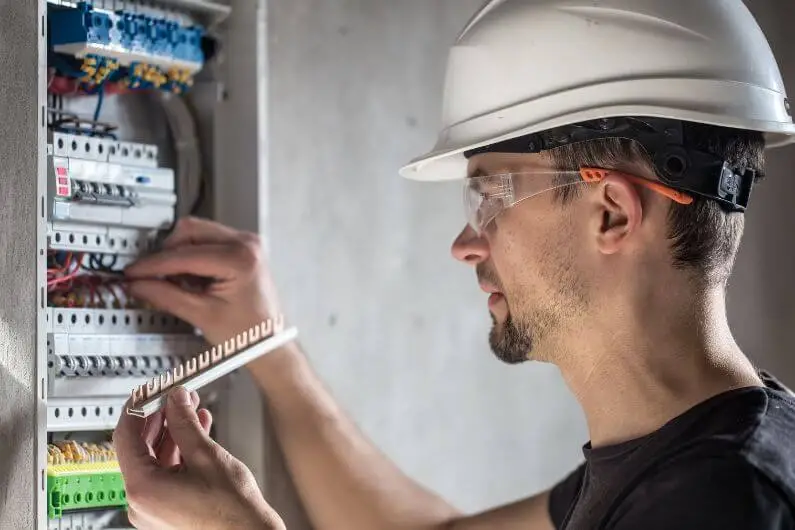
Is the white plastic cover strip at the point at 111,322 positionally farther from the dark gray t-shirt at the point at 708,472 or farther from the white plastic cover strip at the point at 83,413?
the dark gray t-shirt at the point at 708,472

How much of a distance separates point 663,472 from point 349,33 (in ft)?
4.48

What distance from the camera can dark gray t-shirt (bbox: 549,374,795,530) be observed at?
1.33 meters

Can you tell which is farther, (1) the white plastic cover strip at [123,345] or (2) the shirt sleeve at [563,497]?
(2) the shirt sleeve at [563,497]

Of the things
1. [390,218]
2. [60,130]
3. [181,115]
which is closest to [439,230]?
[390,218]

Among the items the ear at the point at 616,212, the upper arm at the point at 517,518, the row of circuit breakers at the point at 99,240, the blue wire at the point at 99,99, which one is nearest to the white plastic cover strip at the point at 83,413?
the row of circuit breakers at the point at 99,240

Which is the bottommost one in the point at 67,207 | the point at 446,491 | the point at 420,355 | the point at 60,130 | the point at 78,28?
the point at 446,491

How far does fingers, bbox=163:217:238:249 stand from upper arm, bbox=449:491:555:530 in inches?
27.3

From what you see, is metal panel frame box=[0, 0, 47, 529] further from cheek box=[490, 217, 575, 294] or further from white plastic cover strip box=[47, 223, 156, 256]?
cheek box=[490, 217, 575, 294]

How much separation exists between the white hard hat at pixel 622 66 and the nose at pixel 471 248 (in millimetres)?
163

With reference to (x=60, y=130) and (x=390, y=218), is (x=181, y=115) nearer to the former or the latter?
(x=60, y=130)

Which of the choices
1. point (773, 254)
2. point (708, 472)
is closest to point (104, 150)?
point (708, 472)

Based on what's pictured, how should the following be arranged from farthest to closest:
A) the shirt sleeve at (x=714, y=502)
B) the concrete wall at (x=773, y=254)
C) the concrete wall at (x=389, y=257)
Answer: the concrete wall at (x=773, y=254) < the concrete wall at (x=389, y=257) < the shirt sleeve at (x=714, y=502)

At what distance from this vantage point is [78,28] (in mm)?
1738

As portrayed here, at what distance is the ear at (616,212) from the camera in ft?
5.16
